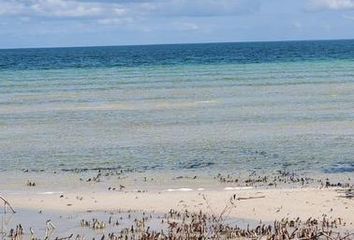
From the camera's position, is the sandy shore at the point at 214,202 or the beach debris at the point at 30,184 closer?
the sandy shore at the point at 214,202

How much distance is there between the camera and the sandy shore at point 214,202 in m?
14.0

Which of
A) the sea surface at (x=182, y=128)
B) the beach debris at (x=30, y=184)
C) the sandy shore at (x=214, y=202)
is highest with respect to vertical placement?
the sandy shore at (x=214, y=202)

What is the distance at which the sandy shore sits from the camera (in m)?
14.0

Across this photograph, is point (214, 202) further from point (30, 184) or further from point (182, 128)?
point (182, 128)

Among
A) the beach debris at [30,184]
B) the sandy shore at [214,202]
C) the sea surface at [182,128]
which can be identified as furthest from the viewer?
the sea surface at [182,128]

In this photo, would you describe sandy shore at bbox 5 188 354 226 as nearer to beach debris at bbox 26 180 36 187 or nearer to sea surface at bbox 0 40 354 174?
beach debris at bbox 26 180 36 187

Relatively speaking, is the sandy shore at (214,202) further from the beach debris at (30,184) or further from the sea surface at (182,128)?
the sea surface at (182,128)

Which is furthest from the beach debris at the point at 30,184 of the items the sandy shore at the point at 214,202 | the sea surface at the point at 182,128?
the sea surface at the point at 182,128

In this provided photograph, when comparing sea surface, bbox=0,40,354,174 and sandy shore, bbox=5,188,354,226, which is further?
sea surface, bbox=0,40,354,174

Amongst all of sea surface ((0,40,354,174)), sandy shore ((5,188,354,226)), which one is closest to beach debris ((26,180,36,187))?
sandy shore ((5,188,354,226))

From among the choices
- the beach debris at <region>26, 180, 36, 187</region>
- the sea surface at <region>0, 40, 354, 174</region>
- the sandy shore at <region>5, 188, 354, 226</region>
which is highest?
the sandy shore at <region>5, 188, 354, 226</region>

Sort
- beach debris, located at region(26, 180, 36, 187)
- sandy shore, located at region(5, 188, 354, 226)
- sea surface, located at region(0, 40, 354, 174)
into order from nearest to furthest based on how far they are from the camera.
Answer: sandy shore, located at region(5, 188, 354, 226) < beach debris, located at region(26, 180, 36, 187) < sea surface, located at region(0, 40, 354, 174)

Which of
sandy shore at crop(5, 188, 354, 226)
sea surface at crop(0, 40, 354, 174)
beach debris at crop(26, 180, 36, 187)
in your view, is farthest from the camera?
sea surface at crop(0, 40, 354, 174)

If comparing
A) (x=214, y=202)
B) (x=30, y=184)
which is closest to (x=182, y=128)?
(x=30, y=184)
